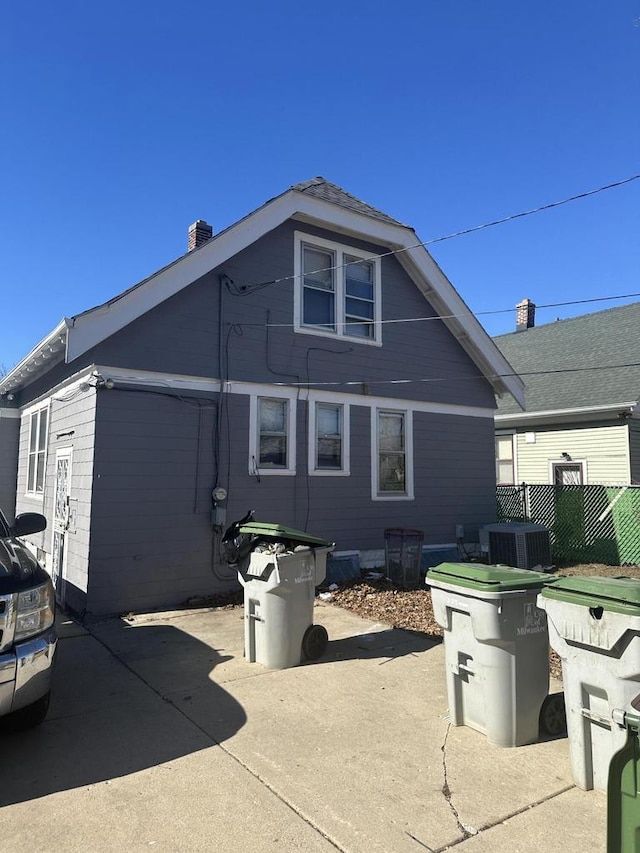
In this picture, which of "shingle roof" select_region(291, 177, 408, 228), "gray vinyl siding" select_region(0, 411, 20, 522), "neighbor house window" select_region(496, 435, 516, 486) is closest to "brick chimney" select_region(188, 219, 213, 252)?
"shingle roof" select_region(291, 177, 408, 228)

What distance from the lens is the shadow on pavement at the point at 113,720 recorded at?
139 inches

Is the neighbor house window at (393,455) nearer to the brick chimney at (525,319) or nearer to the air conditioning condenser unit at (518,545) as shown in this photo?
the air conditioning condenser unit at (518,545)

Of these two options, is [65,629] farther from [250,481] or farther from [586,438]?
[586,438]

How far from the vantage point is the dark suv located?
3561 millimetres

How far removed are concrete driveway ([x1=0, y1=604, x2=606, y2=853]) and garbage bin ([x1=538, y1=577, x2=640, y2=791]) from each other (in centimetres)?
28

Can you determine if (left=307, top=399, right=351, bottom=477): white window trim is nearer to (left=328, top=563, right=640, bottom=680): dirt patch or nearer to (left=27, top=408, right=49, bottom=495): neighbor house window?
(left=328, top=563, right=640, bottom=680): dirt patch

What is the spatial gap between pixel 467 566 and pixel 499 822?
1501 millimetres

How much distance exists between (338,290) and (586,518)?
7.14 m

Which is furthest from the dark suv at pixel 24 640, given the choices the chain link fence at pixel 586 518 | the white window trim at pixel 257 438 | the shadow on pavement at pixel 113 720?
the chain link fence at pixel 586 518

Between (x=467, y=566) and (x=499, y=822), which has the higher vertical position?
(x=467, y=566)

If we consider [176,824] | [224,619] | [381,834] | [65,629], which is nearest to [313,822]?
[381,834]

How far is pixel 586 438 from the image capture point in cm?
1470

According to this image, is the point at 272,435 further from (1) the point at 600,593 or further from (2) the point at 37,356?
(1) the point at 600,593

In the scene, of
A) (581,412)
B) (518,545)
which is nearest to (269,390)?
(518,545)
